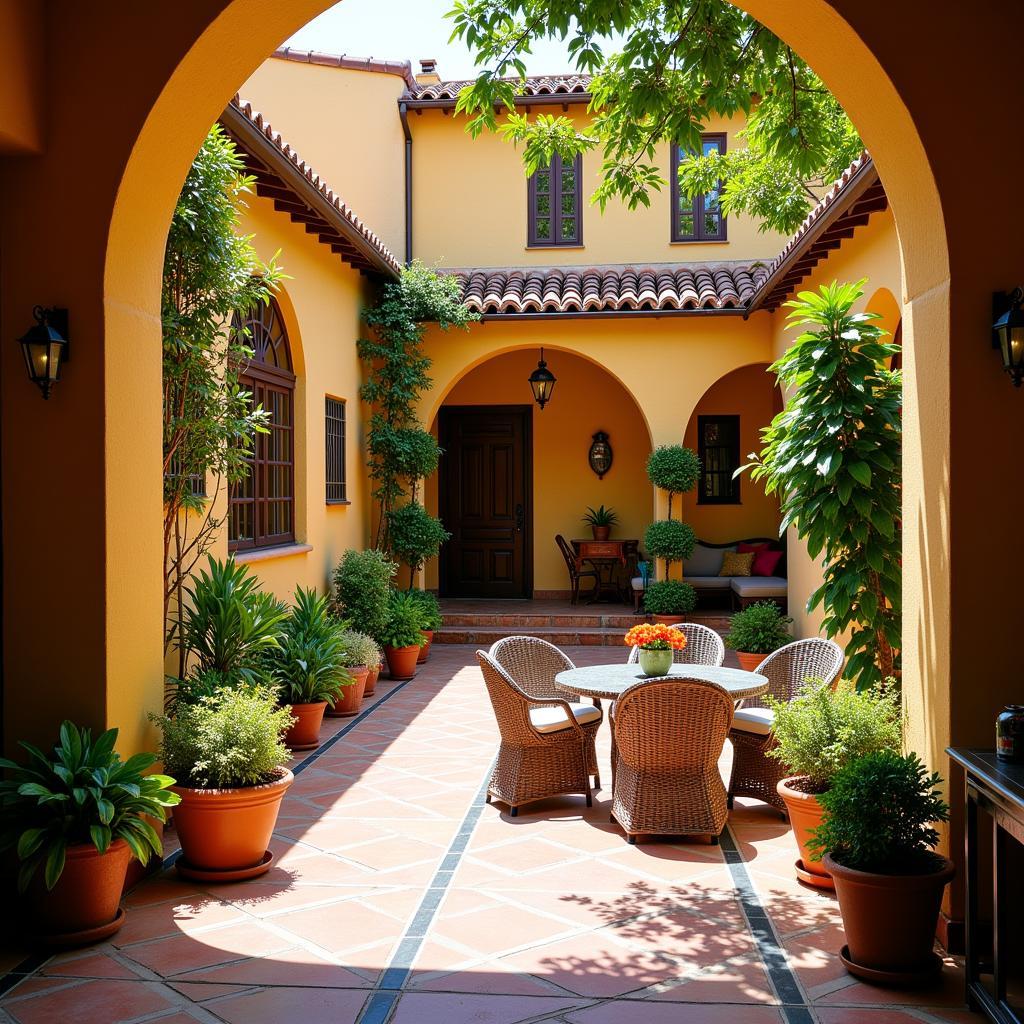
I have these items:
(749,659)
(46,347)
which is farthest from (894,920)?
(749,659)

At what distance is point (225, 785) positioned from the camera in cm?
476

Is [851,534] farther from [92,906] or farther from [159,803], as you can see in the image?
[92,906]

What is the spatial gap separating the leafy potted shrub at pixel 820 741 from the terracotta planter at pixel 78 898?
9.64 feet

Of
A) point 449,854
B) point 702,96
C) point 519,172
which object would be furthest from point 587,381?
point 449,854

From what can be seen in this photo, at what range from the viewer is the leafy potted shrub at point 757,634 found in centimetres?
991

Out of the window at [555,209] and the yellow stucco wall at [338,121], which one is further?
the window at [555,209]

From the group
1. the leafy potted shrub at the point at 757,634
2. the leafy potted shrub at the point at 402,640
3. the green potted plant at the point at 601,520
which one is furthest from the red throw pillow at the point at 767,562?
the leafy potted shrub at the point at 402,640

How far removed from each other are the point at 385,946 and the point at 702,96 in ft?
17.3

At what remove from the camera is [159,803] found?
4250 millimetres

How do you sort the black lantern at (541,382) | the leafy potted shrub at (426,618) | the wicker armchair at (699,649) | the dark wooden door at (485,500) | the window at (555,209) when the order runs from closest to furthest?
the wicker armchair at (699,649), the leafy potted shrub at (426,618), the black lantern at (541,382), the window at (555,209), the dark wooden door at (485,500)

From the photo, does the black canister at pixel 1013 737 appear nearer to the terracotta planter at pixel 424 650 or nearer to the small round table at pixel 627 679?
the small round table at pixel 627 679

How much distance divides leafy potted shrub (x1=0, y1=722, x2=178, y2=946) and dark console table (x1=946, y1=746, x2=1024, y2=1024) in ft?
10.2

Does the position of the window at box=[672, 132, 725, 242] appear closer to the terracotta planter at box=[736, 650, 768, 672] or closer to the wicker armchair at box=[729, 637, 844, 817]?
the terracotta planter at box=[736, 650, 768, 672]

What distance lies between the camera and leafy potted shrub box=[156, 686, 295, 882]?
4703 mm
